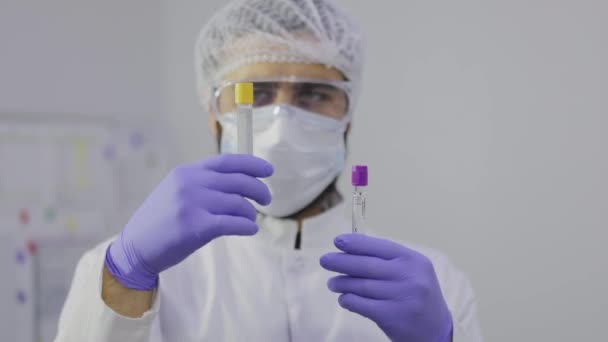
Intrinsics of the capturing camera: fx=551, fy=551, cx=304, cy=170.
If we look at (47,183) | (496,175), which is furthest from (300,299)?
(47,183)

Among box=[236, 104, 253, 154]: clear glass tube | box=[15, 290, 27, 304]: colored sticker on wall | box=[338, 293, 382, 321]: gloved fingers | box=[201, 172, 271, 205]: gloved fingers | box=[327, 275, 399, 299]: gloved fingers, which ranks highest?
box=[236, 104, 253, 154]: clear glass tube

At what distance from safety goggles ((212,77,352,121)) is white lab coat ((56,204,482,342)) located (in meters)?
0.23

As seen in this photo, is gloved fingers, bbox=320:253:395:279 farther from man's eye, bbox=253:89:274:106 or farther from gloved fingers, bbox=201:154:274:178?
man's eye, bbox=253:89:274:106

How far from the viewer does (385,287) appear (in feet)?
2.82

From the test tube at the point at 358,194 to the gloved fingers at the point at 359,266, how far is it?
0.21ft

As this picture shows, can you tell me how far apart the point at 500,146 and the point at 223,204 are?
93cm

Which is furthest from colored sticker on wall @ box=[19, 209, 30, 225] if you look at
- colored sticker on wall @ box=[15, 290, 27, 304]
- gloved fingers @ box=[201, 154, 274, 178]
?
gloved fingers @ box=[201, 154, 274, 178]

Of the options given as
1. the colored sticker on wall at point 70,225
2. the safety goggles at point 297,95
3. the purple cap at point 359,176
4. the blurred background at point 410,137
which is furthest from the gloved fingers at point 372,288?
the colored sticker on wall at point 70,225

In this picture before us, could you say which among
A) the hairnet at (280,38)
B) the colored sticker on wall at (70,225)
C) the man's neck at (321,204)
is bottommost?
the colored sticker on wall at (70,225)

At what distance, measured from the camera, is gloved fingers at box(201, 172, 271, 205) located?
2.74ft

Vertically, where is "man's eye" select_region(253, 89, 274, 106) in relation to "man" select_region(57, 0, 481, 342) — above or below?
above

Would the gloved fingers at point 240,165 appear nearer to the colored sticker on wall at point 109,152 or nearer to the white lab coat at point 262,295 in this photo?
the white lab coat at point 262,295

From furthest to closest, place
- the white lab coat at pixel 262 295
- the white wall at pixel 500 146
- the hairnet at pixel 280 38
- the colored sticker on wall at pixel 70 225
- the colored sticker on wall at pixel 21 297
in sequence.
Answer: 1. the colored sticker on wall at pixel 70 225
2. the colored sticker on wall at pixel 21 297
3. the white wall at pixel 500 146
4. the hairnet at pixel 280 38
5. the white lab coat at pixel 262 295

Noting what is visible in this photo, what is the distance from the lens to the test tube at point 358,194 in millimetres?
835
